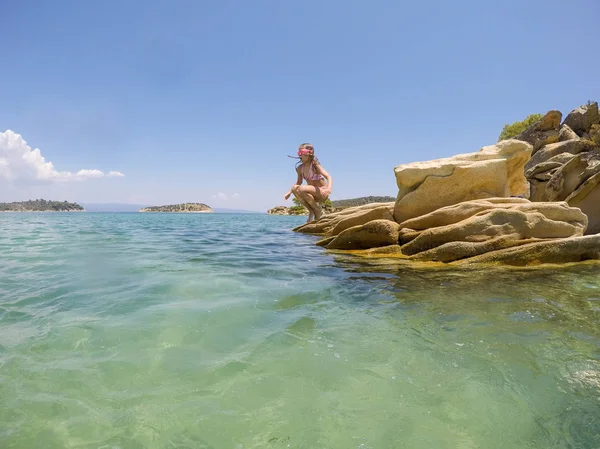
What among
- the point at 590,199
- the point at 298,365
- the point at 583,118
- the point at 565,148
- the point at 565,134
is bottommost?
the point at 298,365

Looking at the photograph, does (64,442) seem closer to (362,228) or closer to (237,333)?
(237,333)

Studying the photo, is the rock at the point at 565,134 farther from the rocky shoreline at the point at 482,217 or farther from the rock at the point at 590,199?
the rock at the point at 590,199

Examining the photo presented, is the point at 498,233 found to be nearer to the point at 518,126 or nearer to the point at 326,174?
the point at 326,174

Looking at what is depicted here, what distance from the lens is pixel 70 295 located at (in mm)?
3834

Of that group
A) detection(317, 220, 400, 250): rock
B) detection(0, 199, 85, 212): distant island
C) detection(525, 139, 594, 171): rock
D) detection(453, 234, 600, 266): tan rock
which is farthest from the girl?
detection(0, 199, 85, 212): distant island

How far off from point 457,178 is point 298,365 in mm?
7178

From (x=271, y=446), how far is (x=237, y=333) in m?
1.38

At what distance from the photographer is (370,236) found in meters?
8.04

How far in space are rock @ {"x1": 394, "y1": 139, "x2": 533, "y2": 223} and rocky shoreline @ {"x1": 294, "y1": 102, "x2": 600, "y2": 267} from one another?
23 mm

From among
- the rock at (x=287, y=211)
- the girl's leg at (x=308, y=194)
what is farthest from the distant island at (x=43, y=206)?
the girl's leg at (x=308, y=194)

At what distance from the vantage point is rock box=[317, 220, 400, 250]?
781 cm

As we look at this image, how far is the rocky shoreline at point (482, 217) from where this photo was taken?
591cm

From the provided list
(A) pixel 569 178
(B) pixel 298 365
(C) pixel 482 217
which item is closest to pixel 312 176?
(C) pixel 482 217

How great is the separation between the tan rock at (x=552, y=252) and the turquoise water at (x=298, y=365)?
4.60ft
